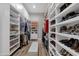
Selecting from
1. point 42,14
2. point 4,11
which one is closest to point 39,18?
point 42,14

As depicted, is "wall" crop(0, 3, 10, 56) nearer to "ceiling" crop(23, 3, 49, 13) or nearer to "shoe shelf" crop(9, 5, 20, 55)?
"shoe shelf" crop(9, 5, 20, 55)

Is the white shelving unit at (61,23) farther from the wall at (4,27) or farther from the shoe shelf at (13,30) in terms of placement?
the shoe shelf at (13,30)

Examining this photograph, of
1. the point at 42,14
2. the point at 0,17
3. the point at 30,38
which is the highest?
the point at 42,14

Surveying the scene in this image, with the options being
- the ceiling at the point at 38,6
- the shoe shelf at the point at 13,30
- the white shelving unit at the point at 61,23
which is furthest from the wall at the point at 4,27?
the ceiling at the point at 38,6

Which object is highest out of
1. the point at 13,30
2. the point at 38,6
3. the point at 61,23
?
the point at 38,6

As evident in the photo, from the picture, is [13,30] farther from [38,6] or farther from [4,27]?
[38,6]

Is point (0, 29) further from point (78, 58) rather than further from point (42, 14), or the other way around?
point (42, 14)

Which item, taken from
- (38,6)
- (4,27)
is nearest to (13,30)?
(4,27)

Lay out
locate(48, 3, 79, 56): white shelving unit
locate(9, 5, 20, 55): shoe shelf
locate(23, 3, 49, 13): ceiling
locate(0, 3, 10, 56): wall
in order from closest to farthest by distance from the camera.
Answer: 1. locate(48, 3, 79, 56): white shelving unit
2. locate(0, 3, 10, 56): wall
3. locate(9, 5, 20, 55): shoe shelf
4. locate(23, 3, 49, 13): ceiling

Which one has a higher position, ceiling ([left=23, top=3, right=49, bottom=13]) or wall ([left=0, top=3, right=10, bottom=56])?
ceiling ([left=23, top=3, right=49, bottom=13])

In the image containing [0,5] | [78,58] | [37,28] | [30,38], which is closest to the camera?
[78,58]

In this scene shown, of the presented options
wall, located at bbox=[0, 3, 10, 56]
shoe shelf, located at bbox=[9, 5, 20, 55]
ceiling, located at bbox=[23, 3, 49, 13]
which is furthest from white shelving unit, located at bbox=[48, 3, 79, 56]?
ceiling, located at bbox=[23, 3, 49, 13]

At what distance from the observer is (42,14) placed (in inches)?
337

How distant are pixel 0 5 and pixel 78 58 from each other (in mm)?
2791
